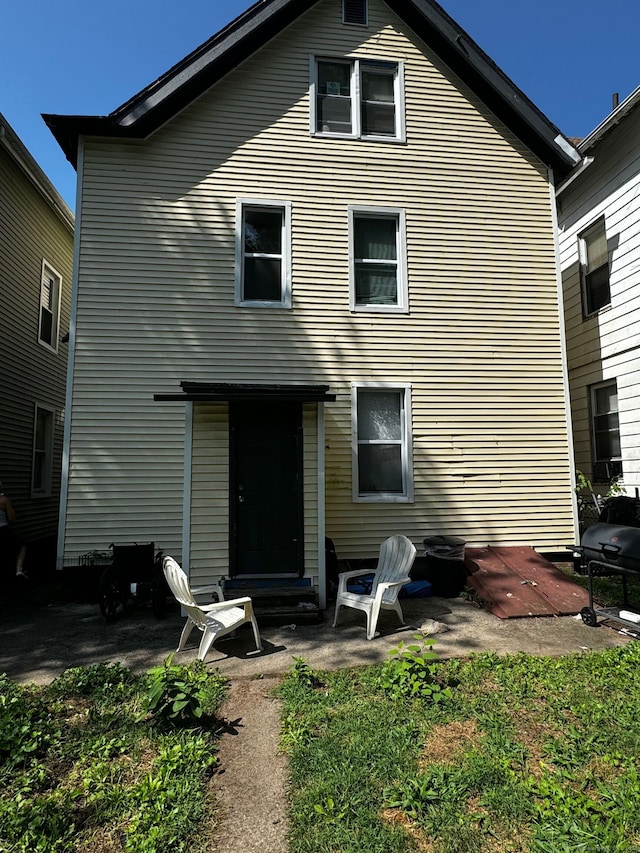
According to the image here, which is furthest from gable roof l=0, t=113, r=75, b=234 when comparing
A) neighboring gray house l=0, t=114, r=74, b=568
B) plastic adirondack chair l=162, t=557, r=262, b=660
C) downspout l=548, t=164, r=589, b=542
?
downspout l=548, t=164, r=589, b=542

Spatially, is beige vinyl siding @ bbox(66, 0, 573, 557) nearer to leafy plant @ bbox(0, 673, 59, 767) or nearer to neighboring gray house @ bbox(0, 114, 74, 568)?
leafy plant @ bbox(0, 673, 59, 767)

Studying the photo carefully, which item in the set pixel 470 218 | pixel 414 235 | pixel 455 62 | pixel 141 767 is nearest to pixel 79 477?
pixel 141 767

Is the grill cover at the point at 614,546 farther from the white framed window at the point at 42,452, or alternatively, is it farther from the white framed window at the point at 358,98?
the white framed window at the point at 42,452

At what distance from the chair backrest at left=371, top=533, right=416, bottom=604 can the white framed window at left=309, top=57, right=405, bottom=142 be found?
7205 millimetres

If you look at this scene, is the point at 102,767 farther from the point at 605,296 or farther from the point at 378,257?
the point at 605,296

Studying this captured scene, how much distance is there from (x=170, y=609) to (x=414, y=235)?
24.2ft

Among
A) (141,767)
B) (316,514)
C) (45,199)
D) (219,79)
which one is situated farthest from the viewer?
(45,199)

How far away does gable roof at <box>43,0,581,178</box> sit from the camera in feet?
27.0

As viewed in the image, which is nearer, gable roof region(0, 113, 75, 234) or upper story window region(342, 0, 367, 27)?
upper story window region(342, 0, 367, 27)

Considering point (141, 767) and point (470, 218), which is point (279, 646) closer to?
point (141, 767)

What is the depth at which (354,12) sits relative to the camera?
938 centimetres

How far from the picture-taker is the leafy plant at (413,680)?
410 centimetres

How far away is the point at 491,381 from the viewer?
29.7ft

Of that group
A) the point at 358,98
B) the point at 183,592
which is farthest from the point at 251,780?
the point at 358,98
